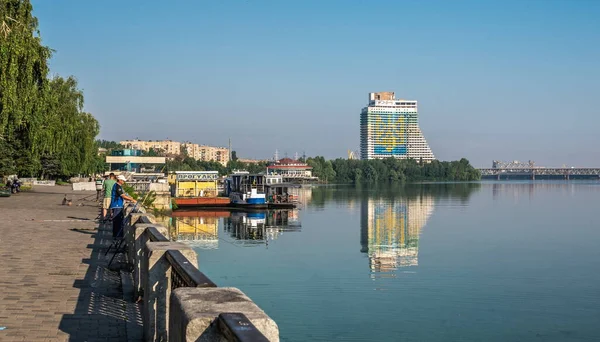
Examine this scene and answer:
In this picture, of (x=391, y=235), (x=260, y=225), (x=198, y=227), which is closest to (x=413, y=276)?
(x=391, y=235)

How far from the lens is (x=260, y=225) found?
51.9m

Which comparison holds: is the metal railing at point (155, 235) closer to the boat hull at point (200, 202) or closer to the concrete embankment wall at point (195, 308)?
the concrete embankment wall at point (195, 308)

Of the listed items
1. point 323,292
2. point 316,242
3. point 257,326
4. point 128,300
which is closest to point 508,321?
point 323,292

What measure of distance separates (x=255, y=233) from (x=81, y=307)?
3553 cm

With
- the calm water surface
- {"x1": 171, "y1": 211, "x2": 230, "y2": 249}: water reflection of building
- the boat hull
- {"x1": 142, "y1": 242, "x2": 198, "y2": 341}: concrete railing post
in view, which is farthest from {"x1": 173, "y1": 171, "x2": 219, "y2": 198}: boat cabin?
{"x1": 142, "y1": 242, "x2": 198, "y2": 341}: concrete railing post

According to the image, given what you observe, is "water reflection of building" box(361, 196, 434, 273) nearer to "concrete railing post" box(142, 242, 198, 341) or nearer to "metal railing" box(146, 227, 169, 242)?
"metal railing" box(146, 227, 169, 242)

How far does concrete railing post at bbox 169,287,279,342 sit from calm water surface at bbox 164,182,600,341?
42.4 ft

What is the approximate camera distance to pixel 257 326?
3.82 m

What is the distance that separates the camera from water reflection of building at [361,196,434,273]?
31359mm

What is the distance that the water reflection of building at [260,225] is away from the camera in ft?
140

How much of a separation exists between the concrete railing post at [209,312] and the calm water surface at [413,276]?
12.9m

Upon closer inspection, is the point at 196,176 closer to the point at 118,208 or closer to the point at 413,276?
the point at 413,276

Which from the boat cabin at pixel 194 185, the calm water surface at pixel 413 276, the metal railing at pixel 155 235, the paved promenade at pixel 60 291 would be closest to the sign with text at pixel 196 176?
the boat cabin at pixel 194 185

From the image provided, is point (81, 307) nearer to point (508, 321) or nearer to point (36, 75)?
point (508, 321)
